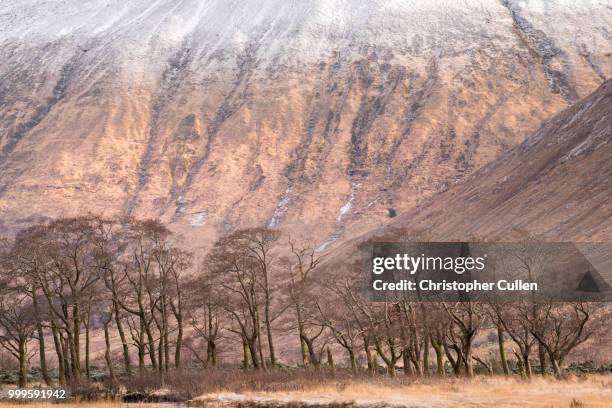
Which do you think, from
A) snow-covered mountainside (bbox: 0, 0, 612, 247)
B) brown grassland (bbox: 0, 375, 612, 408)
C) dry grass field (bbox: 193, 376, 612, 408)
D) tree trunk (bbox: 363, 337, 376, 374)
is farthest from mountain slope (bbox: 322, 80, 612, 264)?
dry grass field (bbox: 193, 376, 612, 408)

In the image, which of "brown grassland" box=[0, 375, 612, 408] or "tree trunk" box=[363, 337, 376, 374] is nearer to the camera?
"brown grassland" box=[0, 375, 612, 408]

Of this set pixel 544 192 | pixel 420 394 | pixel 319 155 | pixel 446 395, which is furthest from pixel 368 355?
pixel 319 155

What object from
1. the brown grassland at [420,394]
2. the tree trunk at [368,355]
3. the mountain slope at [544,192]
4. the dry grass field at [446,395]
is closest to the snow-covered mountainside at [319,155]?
the mountain slope at [544,192]

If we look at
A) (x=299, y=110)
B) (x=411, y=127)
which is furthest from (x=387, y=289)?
(x=299, y=110)

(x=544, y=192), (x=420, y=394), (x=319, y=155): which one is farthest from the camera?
(x=319, y=155)

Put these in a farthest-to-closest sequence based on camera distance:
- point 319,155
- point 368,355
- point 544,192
Result: point 319,155, point 544,192, point 368,355

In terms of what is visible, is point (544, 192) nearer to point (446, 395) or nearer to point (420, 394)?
point (420, 394)

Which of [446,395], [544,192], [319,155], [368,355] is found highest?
[319,155]

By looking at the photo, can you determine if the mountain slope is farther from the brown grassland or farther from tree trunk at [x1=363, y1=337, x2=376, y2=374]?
the brown grassland

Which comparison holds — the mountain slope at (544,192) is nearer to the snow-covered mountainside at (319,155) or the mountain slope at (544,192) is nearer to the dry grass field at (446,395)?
the snow-covered mountainside at (319,155)

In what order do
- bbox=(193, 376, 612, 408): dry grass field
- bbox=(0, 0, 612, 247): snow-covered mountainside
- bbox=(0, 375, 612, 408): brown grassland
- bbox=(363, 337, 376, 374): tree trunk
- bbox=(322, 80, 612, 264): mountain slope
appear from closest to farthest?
bbox=(193, 376, 612, 408): dry grass field
bbox=(0, 375, 612, 408): brown grassland
bbox=(363, 337, 376, 374): tree trunk
bbox=(322, 80, 612, 264): mountain slope
bbox=(0, 0, 612, 247): snow-covered mountainside

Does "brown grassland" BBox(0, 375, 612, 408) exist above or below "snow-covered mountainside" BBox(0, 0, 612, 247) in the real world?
below

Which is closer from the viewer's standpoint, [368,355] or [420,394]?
[420,394]

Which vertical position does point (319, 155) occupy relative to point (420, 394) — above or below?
above
